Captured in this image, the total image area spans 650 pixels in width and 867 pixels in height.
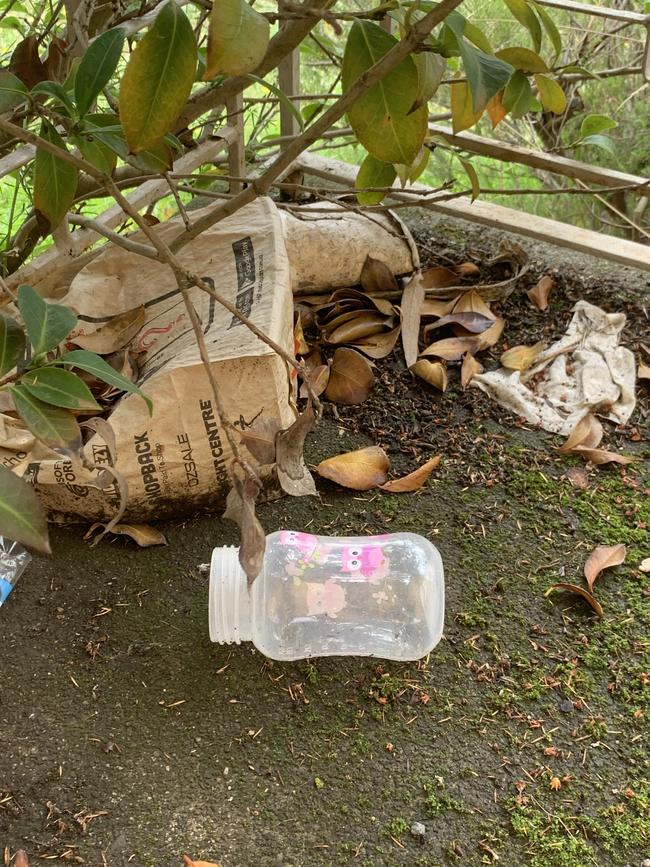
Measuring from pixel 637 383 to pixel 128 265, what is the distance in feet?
3.33

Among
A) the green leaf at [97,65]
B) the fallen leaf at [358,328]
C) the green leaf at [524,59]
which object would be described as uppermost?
the green leaf at [97,65]

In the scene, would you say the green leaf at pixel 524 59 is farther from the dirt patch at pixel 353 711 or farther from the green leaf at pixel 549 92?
the dirt patch at pixel 353 711

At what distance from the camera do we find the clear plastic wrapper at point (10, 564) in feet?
3.98

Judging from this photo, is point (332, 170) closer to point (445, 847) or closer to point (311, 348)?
point (311, 348)

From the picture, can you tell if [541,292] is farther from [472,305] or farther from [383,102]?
[383,102]

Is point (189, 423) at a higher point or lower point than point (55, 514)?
higher

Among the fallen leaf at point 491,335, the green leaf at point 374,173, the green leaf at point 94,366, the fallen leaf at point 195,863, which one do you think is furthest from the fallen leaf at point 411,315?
the fallen leaf at point 195,863

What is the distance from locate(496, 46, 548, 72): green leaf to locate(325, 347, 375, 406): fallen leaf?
68 centimetres

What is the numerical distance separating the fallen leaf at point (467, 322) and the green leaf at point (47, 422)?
3.33ft

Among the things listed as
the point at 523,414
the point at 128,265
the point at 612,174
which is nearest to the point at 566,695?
the point at 523,414

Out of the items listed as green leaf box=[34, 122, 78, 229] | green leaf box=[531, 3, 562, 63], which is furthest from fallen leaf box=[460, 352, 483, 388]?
green leaf box=[34, 122, 78, 229]

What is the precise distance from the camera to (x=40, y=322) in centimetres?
81

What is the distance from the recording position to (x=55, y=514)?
132 cm

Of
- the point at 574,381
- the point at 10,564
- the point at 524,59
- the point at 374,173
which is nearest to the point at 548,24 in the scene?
the point at 524,59
